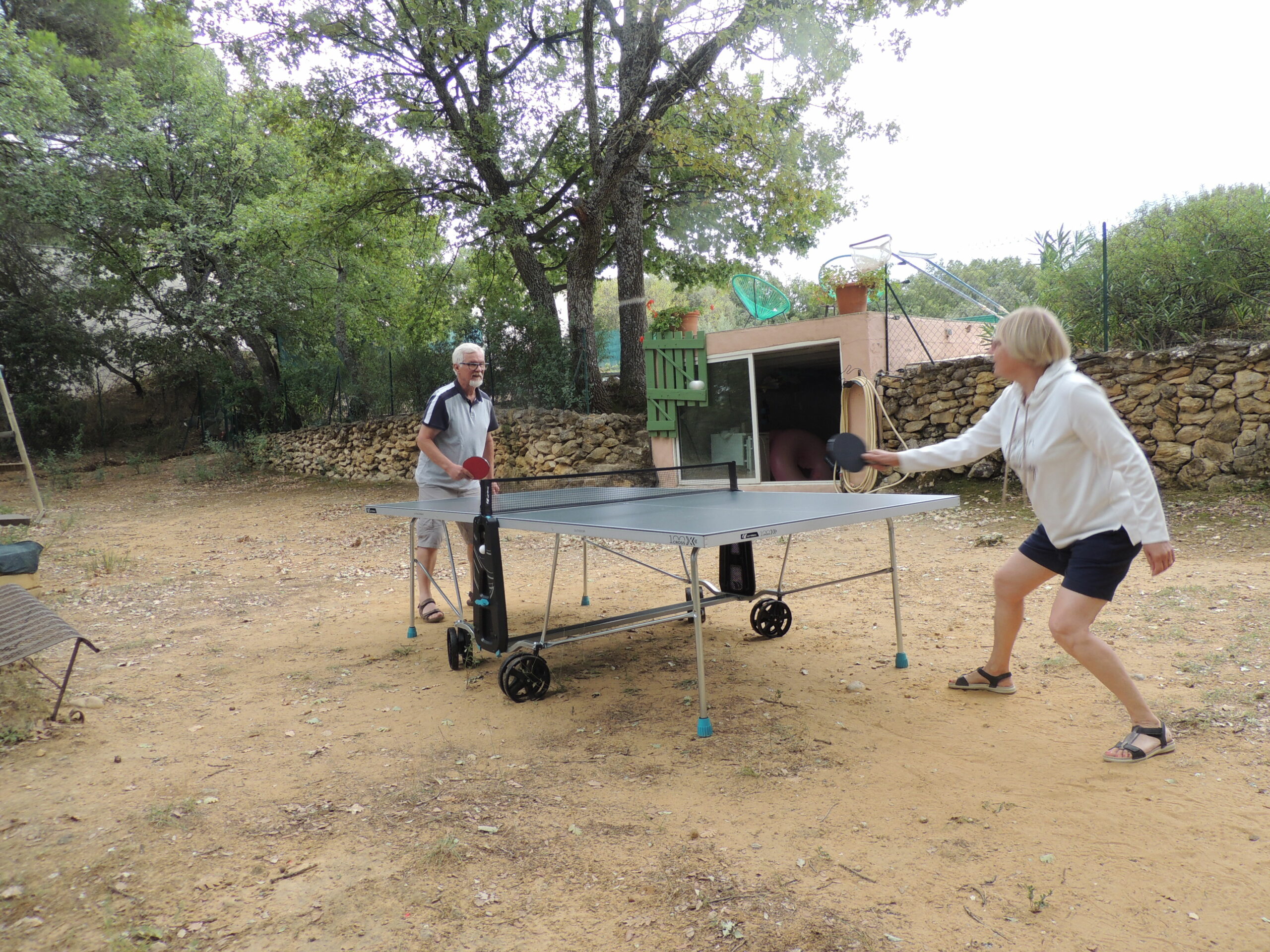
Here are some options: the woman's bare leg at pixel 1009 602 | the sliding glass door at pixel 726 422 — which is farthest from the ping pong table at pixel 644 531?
the sliding glass door at pixel 726 422

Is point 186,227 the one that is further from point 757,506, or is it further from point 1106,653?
point 1106,653

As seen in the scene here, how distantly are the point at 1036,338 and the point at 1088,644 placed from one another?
3.60 feet

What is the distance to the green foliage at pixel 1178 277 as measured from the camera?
839 centimetres

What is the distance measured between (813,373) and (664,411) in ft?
8.27

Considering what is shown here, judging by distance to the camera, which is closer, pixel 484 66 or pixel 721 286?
pixel 484 66

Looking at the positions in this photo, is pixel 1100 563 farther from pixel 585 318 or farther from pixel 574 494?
pixel 585 318

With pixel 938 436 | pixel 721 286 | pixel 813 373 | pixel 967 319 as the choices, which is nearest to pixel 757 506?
pixel 938 436

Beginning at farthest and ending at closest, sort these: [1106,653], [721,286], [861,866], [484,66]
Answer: [721,286]
[484,66]
[1106,653]
[861,866]

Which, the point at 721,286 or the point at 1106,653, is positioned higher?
the point at 721,286

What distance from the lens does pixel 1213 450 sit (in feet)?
26.2

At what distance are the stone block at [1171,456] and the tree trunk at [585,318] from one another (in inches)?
316

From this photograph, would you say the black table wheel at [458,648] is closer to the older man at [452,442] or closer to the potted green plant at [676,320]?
the older man at [452,442]

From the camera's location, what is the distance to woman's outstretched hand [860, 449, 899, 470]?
3.19 meters

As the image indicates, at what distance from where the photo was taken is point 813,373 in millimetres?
12633
